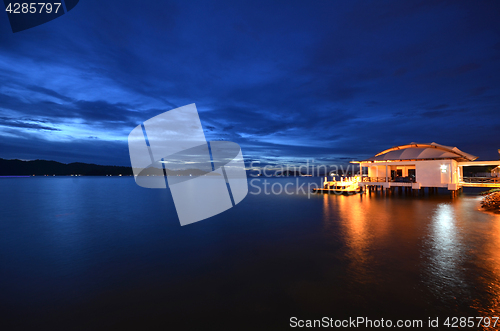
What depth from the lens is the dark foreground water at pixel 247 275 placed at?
19.6ft

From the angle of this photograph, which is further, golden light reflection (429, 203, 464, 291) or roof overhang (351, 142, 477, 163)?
roof overhang (351, 142, 477, 163)

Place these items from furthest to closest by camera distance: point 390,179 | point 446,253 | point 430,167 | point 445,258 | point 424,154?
point 390,179, point 424,154, point 430,167, point 446,253, point 445,258

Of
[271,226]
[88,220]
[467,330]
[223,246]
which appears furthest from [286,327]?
[88,220]

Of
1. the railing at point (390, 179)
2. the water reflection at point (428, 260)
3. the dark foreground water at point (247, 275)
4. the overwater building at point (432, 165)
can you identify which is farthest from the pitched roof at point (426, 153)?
the dark foreground water at point (247, 275)

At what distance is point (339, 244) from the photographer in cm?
1162

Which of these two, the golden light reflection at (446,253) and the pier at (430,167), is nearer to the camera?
the golden light reflection at (446,253)

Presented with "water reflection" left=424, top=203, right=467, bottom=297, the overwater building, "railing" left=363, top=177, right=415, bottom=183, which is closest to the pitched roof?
the overwater building

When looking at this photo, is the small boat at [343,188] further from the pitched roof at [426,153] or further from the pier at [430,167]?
the pitched roof at [426,153]

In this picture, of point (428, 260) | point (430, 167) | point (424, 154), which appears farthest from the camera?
point (424, 154)

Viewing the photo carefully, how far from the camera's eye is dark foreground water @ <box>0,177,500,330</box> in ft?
19.6

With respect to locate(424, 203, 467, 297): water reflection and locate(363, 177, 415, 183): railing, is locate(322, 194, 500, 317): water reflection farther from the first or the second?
locate(363, 177, 415, 183): railing

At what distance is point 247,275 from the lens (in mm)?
8297

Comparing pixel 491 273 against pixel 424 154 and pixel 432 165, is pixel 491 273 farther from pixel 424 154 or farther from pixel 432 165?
pixel 424 154

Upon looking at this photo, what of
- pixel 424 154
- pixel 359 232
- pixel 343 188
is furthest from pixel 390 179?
pixel 359 232
